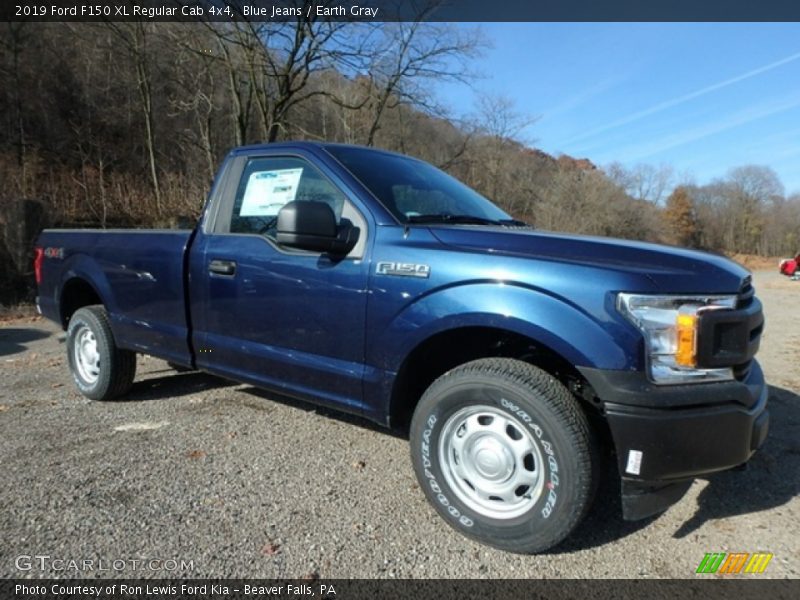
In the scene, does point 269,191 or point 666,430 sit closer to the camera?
point 666,430

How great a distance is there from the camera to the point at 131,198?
558 inches

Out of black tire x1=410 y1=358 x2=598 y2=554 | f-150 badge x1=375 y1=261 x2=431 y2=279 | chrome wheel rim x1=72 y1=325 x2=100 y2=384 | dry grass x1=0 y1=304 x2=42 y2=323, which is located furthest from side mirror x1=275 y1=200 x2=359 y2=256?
dry grass x1=0 y1=304 x2=42 y2=323

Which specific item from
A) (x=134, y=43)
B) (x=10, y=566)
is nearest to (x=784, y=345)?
(x=10, y=566)

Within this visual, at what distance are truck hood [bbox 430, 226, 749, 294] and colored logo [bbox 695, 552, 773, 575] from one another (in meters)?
1.22

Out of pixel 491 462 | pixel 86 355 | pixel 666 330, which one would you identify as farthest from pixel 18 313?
pixel 666 330

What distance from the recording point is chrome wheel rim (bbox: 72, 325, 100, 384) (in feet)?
14.5

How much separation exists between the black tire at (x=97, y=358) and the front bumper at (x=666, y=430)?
3720 mm

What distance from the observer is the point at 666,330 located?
6.97 feet

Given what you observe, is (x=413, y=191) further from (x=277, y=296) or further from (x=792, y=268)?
(x=792, y=268)

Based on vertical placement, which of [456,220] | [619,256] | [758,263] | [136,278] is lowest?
[758,263]

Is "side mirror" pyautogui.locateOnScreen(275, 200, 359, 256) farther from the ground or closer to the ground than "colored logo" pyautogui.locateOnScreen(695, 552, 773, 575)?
farther from the ground

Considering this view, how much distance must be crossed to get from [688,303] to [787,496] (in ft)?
5.57

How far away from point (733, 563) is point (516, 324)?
1455 millimetres

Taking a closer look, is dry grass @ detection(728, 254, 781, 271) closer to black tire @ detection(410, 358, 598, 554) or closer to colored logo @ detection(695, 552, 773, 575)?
colored logo @ detection(695, 552, 773, 575)
